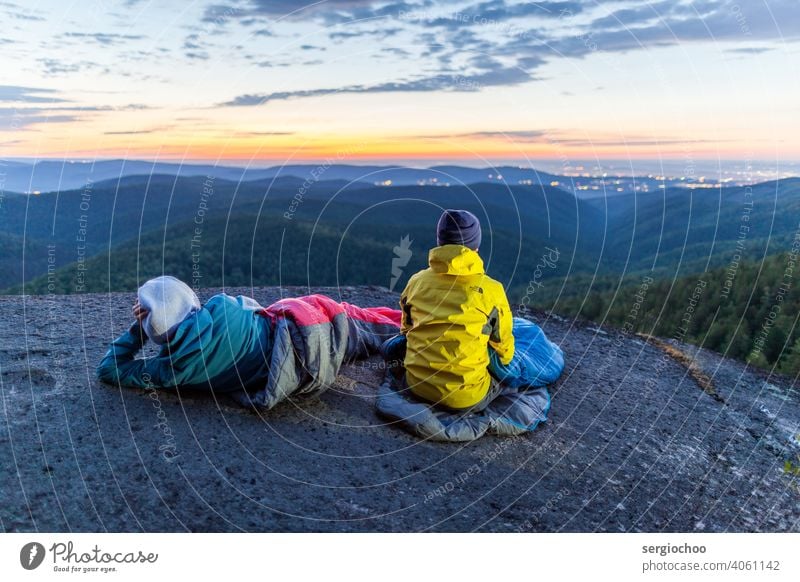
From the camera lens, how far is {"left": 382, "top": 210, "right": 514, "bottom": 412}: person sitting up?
16.7 feet

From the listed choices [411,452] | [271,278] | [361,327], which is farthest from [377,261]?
[411,452]

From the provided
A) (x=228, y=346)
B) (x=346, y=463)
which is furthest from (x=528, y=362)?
(x=228, y=346)

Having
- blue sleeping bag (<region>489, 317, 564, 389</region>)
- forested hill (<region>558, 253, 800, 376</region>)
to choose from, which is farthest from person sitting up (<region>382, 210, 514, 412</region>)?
forested hill (<region>558, 253, 800, 376</region>)

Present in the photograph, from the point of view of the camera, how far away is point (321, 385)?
5.48 metres

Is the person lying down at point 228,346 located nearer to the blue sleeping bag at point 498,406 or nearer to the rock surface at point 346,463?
the rock surface at point 346,463

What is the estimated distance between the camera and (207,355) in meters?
5.05

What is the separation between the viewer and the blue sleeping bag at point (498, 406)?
523 cm

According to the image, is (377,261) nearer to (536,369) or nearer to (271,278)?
(271,278)

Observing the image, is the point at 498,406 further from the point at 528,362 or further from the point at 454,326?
the point at 454,326

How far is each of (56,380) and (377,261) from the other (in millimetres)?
17231

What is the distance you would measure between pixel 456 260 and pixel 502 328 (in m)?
0.72
